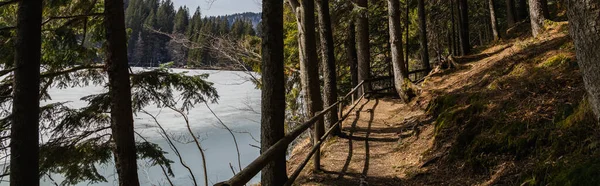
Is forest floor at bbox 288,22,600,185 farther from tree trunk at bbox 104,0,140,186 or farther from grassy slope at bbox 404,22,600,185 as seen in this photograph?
tree trunk at bbox 104,0,140,186

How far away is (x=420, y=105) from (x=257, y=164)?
7820mm

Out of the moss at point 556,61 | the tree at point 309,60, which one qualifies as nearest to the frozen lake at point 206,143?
the tree at point 309,60

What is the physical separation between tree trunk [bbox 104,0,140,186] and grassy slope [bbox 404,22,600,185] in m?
4.31

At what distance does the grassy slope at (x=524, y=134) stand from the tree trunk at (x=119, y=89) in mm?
4312

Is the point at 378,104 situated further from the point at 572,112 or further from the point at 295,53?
the point at 572,112

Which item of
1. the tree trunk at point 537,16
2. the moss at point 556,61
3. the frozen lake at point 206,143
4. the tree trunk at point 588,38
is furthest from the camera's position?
the frozen lake at point 206,143

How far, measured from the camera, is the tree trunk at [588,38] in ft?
7.64

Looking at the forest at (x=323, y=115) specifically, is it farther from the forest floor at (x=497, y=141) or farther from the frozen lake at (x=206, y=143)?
the frozen lake at (x=206, y=143)

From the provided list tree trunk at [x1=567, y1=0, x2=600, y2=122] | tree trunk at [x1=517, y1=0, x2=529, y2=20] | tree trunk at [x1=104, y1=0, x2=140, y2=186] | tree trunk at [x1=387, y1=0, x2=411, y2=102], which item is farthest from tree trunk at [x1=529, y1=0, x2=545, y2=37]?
tree trunk at [x1=104, y1=0, x2=140, y2=186]

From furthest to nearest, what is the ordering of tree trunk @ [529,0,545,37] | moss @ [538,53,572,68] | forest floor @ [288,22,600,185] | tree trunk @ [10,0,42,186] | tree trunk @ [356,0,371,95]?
tree trunk @ [356,0,371,95] → tree trunk @ [529,0,545,37] → moss @ [538,53,572,68] → tree trunk @ [10,0,42,186] → forest floor @ [288,22,600,185]

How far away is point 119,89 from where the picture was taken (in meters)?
5.82

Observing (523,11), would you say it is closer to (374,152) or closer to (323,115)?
(374,152)

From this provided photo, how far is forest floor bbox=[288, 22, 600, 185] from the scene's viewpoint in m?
3.34

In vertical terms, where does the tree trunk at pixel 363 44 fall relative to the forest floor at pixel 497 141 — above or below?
above
